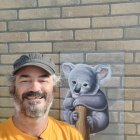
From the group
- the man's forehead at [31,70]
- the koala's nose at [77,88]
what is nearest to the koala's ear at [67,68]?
the koala's nose at [77,88]

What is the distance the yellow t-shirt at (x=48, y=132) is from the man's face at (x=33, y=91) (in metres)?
0.13

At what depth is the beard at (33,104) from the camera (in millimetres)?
2338

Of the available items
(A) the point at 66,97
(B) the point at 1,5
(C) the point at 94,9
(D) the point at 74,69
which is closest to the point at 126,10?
(C) the point at 94,9

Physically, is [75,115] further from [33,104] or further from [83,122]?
[33,104]

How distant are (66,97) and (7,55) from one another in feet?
2.09

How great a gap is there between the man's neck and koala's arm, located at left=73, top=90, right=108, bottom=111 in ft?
2.19

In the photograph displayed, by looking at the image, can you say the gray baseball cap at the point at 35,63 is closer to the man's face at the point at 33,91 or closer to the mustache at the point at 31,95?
the man's face at the point at 33,91

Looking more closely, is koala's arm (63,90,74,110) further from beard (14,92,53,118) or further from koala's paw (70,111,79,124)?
beard (14,92,53,118)

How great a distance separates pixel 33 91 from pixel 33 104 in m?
0.09

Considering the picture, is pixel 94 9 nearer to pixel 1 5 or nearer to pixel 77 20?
pixel 77 20

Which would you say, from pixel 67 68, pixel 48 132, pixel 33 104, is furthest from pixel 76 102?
pixel 33 104

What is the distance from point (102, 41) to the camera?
2975 millimetres

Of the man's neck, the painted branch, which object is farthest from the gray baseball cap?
the painted branch

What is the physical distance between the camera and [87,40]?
3.00 metres
